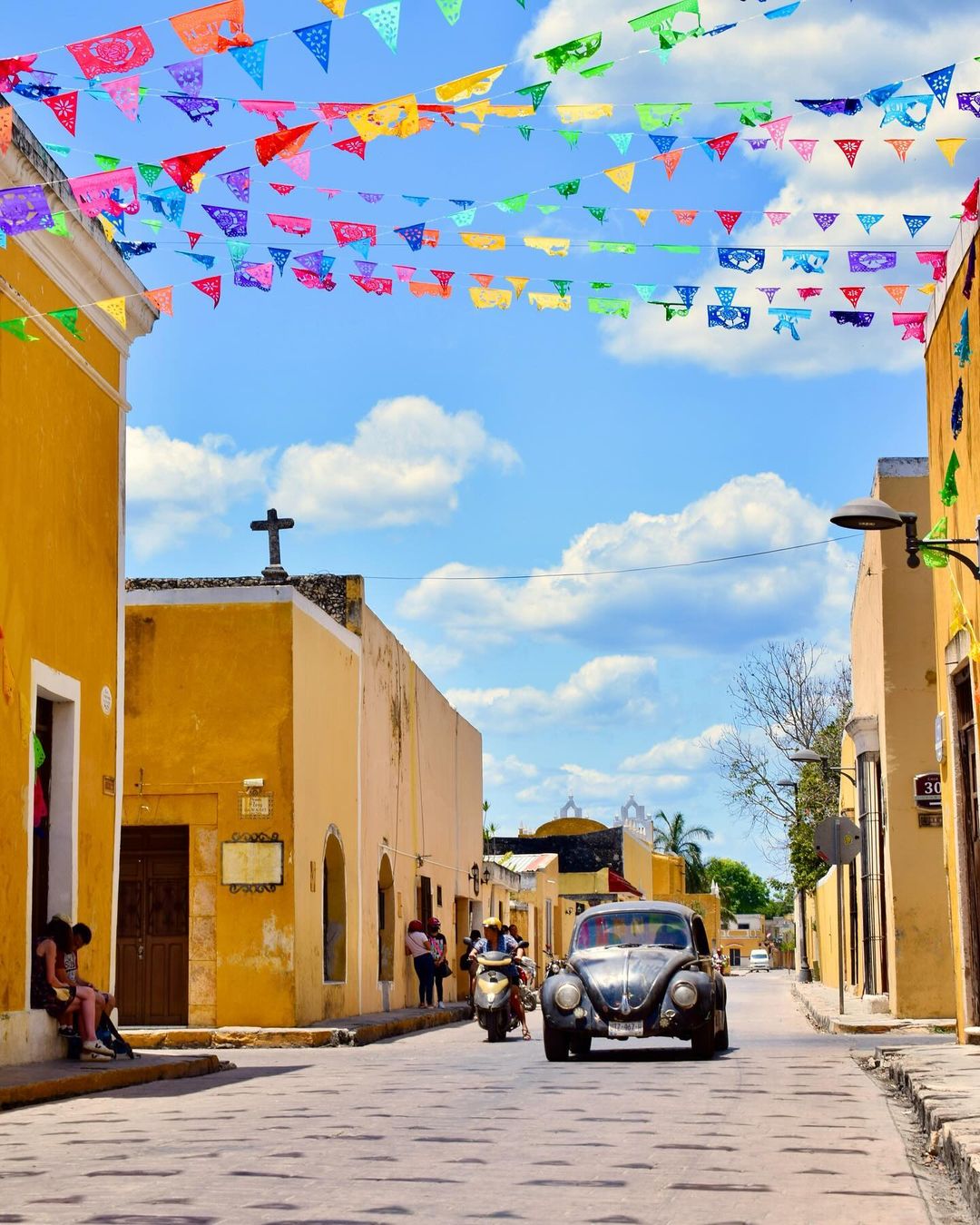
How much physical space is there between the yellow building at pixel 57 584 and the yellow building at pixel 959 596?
24.0 ft

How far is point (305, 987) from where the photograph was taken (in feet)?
72.6

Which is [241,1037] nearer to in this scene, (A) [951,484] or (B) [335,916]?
(B) [335,916]

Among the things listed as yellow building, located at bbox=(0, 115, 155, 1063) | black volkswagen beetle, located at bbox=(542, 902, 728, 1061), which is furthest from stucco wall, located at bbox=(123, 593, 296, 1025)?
black volkswagen beetle, located at bbox=(542, 902, 728, 1061)

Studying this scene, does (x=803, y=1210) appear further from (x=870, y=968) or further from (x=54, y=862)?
(x=870, y=968)

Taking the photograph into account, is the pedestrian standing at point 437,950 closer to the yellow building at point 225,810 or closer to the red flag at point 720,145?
the yellow building at point 225,810

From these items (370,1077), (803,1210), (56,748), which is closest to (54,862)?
(56,748)

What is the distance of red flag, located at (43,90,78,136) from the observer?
32.1ft

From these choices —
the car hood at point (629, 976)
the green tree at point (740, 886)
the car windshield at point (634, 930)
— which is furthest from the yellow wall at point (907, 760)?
the green tree at point (740, 886)

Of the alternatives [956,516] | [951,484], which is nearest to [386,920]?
[956,516]

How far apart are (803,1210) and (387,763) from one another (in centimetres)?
2331

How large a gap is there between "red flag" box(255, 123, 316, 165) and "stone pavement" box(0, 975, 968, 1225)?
17.7ft

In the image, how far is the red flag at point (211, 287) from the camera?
12.0m

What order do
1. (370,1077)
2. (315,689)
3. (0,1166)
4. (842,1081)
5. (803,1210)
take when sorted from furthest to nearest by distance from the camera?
(315,689) < (370,1077) < (842,1081) < (0,1166) < (803,1210)

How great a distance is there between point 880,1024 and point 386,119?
1310 cm
